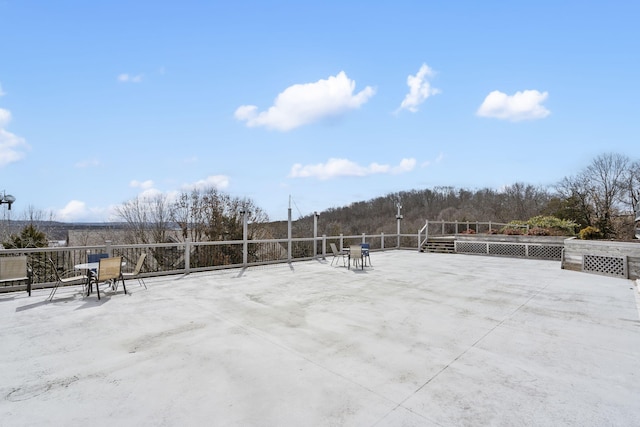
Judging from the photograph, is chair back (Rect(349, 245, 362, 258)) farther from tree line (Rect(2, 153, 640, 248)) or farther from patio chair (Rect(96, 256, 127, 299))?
patio chair (Rect(96, 256, 127, 299))

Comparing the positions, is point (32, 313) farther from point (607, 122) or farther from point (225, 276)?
point (607, 122)

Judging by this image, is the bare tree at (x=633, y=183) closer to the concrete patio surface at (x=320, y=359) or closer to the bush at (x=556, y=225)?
the bush at (x=556, y=225)

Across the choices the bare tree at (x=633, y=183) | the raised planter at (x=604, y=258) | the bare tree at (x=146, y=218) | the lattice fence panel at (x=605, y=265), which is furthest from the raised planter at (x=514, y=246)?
the bare tree at (x=633, y=183)

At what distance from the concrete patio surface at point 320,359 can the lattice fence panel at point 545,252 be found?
21.2ft

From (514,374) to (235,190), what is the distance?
13564 mm

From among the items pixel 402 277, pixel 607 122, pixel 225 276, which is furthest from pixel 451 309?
pixel 607 122

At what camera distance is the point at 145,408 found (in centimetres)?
224

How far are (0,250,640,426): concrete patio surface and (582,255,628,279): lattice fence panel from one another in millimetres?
2595

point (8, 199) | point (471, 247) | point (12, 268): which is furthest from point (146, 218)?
point (471, 247)

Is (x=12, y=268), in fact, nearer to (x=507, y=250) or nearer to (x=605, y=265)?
(x=605, y=265)

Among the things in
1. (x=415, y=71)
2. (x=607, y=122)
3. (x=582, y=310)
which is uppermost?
(x=415, y=71)

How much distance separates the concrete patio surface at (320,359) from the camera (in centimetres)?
221

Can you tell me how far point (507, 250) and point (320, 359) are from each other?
12723 millimetres

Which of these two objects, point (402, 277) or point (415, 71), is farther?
point (415, 71)
